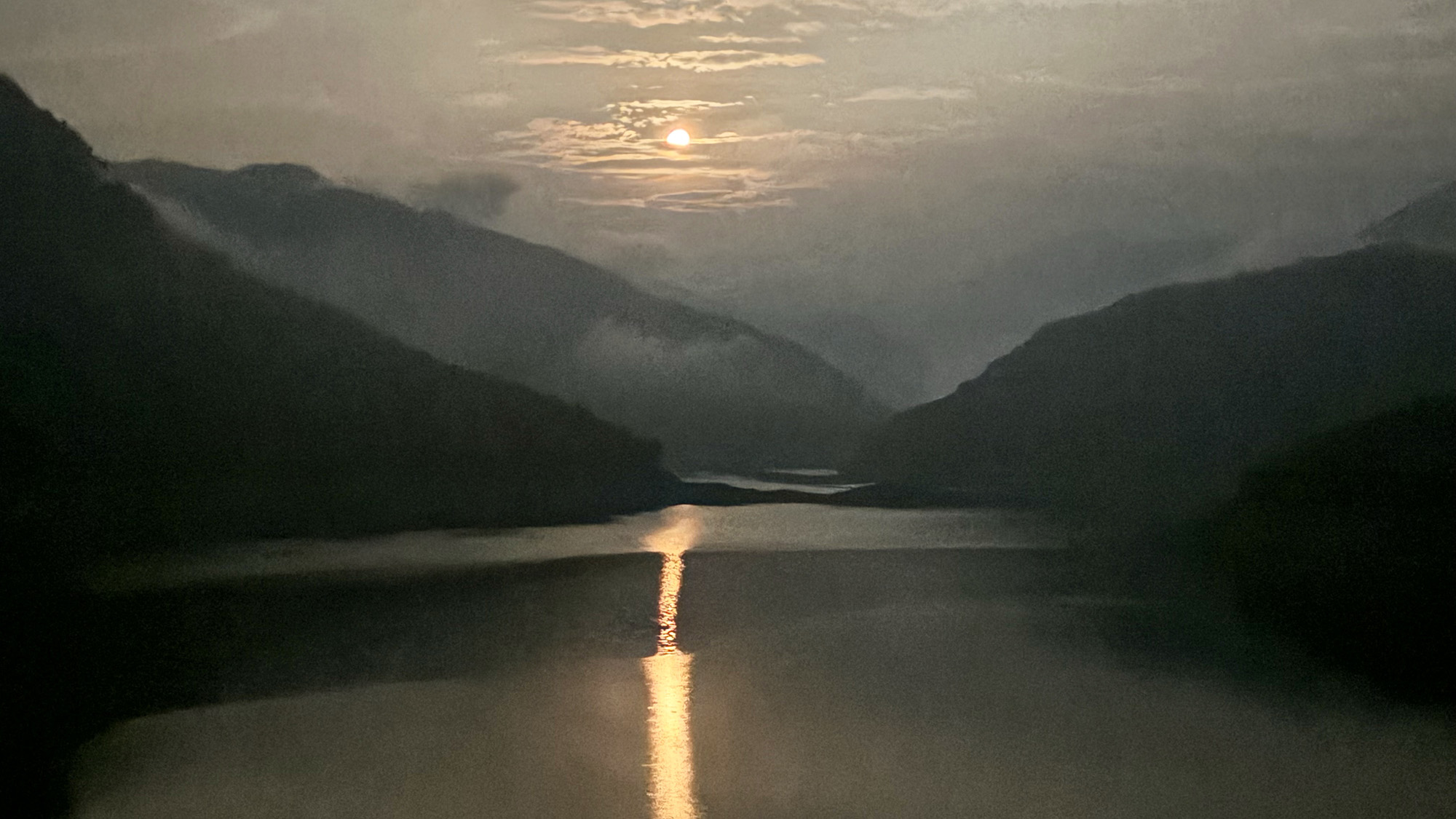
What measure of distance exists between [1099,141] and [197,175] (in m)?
3.72

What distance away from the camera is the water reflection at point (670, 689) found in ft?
12.0

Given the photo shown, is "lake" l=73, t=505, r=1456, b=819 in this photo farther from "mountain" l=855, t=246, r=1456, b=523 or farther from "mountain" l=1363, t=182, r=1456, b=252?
"mountain" l=1363, t=182, r=1456, b=252

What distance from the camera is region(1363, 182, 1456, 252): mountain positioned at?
4801 mm

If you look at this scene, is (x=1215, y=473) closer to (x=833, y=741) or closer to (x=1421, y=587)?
(x=1421, y=587)

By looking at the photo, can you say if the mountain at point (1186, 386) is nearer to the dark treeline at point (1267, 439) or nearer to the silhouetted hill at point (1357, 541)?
the dark treeline at point (1267, 439)

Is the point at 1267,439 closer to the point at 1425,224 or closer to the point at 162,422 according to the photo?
the point at 1425,224

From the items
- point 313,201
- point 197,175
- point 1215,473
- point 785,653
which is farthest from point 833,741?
point 197,175

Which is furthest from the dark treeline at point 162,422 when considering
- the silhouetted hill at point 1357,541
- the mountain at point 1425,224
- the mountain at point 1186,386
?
the mountain at point 1425,224

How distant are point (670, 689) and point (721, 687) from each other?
190 millimetres

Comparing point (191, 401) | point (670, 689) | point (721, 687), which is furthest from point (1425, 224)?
Result: point (191, 401)

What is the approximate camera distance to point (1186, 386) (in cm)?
500

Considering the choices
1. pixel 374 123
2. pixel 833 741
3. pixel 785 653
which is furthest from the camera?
pixel 374 123

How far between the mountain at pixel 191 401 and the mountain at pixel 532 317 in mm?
102

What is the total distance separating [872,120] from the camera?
198 inches
